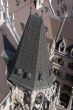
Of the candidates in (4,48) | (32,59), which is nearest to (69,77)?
(4,48)

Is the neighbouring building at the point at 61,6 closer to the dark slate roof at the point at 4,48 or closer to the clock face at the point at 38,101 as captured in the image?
the dark slate roof at the point at 4,48

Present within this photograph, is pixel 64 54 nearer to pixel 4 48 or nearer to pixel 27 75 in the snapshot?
pixel 4 48

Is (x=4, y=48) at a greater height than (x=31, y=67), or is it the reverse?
(x=4, y=48)

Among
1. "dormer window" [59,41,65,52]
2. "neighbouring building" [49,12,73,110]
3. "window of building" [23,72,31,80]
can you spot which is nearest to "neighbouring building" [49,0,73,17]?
"neighbouring building" [49,12,73,110]

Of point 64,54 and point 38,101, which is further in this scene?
point 64,54

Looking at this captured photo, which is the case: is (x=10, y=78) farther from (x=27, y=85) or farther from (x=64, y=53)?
Answer: (x=64, y=53)

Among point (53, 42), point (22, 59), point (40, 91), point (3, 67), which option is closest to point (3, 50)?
point (3, 67)

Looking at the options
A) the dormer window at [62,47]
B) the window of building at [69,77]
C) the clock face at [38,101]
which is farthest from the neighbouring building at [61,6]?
the clock face at [38,101]

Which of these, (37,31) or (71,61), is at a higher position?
(37,31)
